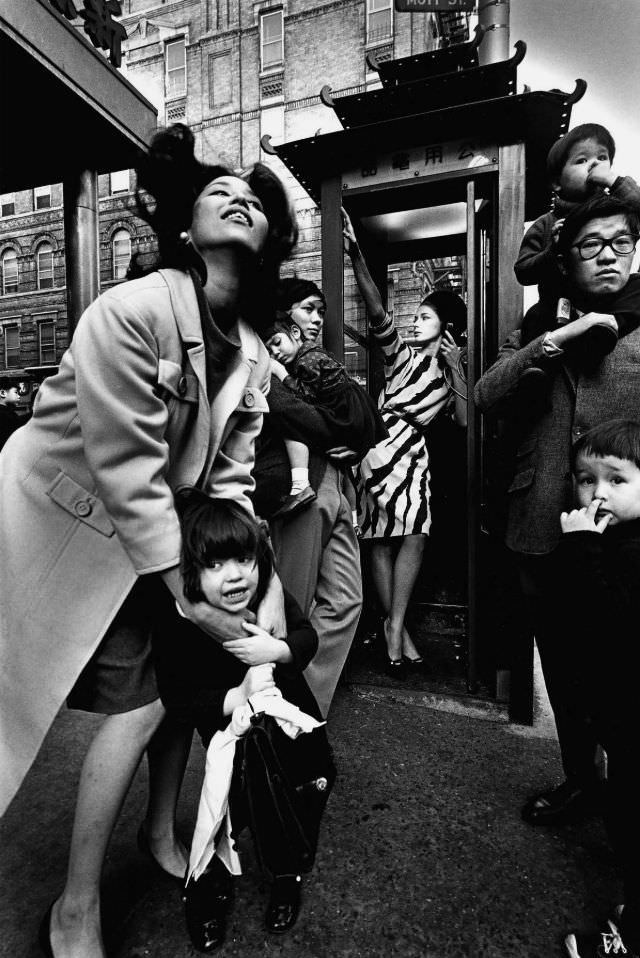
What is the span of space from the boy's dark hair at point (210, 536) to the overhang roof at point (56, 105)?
2.02m

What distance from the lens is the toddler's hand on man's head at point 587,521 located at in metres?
1.41

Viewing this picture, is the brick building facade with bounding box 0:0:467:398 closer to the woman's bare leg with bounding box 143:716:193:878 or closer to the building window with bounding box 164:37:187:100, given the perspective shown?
the building window with bounding box 164:37:187:100

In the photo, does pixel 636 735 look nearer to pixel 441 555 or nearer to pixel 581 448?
pixel 581 448

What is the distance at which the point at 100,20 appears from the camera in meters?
3.30

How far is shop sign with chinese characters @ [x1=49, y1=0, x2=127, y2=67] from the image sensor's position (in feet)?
10.3

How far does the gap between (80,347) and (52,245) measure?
24092mm

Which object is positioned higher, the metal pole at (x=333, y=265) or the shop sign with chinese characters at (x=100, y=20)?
the shop sign with chinese characters at (x=100, y=20)

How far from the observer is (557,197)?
7.41ft

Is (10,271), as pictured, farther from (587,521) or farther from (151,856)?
(587,521)

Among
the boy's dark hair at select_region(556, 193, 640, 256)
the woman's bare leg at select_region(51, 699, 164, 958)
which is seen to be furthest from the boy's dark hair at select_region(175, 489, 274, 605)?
the boy's dark hair at select_region(556, 193, 640, 256)

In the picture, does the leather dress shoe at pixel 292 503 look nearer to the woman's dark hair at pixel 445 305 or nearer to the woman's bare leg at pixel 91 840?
the woman's bare leg at pixel 91 840

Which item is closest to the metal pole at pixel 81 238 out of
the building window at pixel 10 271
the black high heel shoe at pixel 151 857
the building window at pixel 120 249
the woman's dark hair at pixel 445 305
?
the woman's dark hair at pixel 445 305

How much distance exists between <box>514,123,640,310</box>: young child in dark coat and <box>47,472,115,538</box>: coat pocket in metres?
1.74

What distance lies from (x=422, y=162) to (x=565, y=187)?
3.20 feet
